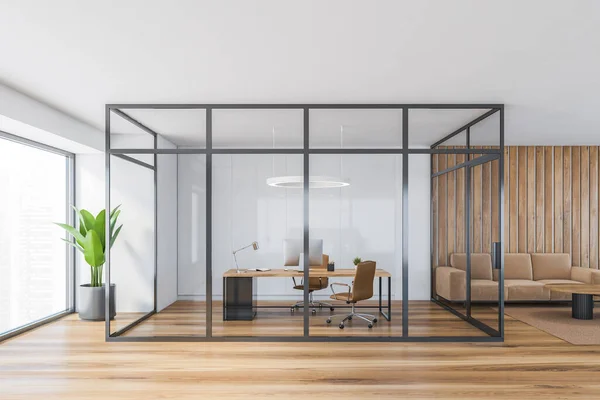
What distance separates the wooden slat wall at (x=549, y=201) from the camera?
845 cm

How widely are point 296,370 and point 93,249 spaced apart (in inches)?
146

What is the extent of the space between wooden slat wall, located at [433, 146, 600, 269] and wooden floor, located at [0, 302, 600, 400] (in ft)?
10.4

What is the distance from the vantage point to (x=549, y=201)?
8477 millimetres

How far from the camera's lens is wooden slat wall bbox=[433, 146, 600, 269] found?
8.45 m

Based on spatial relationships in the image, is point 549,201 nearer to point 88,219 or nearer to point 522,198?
point 522,198

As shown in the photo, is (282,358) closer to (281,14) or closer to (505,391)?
(505,391)

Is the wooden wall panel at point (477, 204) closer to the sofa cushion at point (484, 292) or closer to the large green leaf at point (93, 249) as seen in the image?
the sofa cushion at point (484, 292)

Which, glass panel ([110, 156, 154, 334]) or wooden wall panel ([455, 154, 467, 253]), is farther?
wooden wall panel ([455, 154, 467, 253])

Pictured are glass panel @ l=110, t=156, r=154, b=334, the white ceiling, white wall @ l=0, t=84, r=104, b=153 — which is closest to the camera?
the white ceiling

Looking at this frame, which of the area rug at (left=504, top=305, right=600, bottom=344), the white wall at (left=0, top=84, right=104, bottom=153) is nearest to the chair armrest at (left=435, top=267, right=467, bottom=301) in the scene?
the area rug at (left=504, top=305, right=600, bottom=344)

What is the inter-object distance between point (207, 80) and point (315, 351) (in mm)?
2972

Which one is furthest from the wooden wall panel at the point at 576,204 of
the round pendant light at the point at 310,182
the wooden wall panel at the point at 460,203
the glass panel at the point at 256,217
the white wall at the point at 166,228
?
the white wall at the point at 166,228

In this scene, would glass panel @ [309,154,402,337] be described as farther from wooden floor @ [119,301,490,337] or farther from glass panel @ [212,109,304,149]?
wooden floor @ [119,301,490,337]

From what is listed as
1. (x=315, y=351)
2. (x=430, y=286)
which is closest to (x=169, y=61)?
(x=315, y=351)
